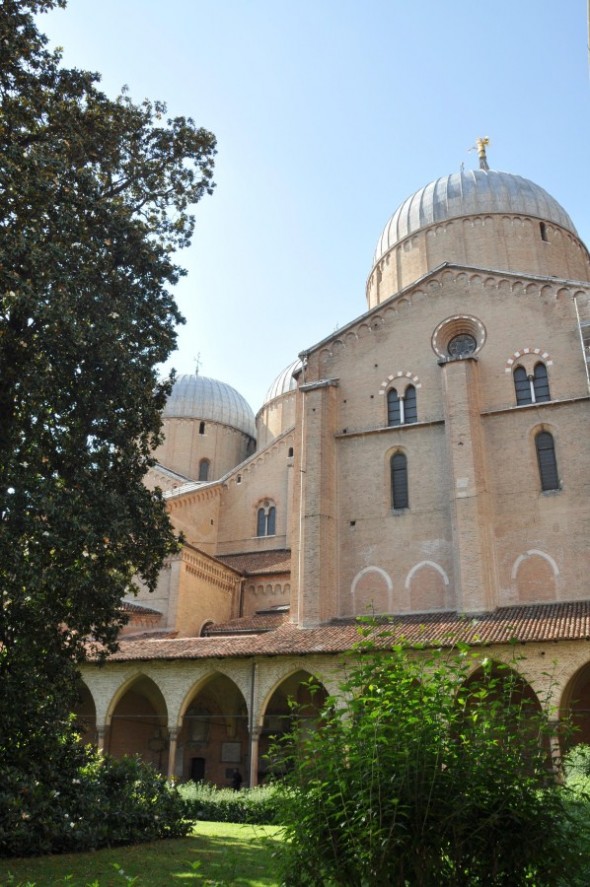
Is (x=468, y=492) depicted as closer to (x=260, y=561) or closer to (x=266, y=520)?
(x=260, y=561)

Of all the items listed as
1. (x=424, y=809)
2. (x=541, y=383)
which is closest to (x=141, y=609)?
(x=541, y=383)

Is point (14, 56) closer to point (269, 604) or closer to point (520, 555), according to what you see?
point (520, 555)

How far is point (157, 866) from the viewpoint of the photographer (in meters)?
9.56

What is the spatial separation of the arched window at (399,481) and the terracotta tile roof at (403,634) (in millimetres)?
3377

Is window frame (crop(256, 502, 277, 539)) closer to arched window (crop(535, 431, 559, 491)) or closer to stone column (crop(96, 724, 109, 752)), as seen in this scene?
stone column (crop(96, 724, 109, 752))

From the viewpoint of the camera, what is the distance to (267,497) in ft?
99.7

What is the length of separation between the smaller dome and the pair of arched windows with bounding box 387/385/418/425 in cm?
1413

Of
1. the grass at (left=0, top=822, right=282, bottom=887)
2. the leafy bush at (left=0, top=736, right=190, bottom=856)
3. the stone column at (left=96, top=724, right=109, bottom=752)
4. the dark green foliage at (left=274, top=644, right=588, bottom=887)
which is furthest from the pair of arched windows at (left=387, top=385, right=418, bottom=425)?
the dark green foliage at (left=274, top=644, right=588, bottom=887)

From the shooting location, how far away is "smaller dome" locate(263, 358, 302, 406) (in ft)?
122

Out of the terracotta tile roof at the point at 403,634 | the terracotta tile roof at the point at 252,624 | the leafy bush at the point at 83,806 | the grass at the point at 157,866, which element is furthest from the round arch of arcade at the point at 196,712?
the grass at the point at 157,866

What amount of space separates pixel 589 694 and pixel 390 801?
1618 centimetres

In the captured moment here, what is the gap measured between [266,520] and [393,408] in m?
9.37

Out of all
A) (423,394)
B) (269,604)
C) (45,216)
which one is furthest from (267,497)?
(45,216)

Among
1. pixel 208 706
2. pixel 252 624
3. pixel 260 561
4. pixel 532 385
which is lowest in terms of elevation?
pixel 208 706
